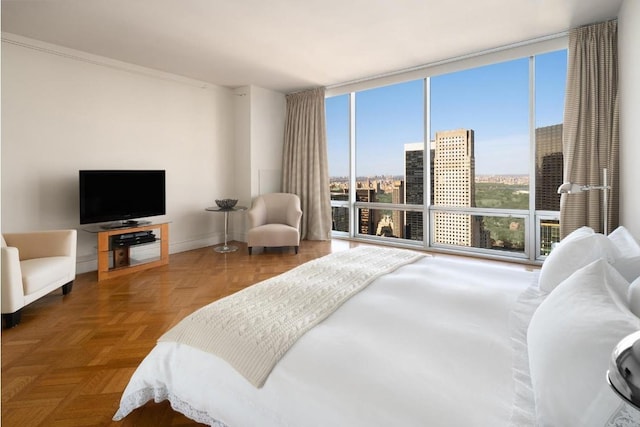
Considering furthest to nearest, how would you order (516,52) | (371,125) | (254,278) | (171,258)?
(371,125) → (171,258) → (516,52) → (254,278)

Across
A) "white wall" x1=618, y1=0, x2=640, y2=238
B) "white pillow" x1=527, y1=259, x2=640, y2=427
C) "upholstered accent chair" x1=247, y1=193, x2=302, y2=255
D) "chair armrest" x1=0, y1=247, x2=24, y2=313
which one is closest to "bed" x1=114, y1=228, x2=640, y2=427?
"white pillow" x1=527, y1=259, x2=640, y2=427

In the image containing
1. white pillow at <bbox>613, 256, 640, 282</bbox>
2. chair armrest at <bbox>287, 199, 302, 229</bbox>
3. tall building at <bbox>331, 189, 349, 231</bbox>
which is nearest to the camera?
white pillow at <bbox>613, 256, 640, 282</bbox>

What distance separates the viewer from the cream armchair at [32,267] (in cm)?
262

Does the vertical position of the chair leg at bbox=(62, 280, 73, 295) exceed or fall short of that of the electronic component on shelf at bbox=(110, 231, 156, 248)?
it falls short

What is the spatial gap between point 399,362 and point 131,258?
4.30 meters

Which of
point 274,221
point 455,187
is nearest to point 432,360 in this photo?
point 455,187

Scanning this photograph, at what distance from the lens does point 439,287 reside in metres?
1.83

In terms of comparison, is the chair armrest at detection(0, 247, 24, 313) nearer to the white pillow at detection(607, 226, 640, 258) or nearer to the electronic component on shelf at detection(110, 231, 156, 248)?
the electronic component on shelf at detection(110, 231, 156, 248)

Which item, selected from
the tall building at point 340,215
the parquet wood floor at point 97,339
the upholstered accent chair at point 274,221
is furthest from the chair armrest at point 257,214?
the tall building at point 340,215

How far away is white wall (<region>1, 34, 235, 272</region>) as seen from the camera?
377 cm

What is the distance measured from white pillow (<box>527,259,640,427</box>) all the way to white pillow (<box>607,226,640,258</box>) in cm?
73

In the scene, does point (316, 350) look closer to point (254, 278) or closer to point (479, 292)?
point (479, 292)

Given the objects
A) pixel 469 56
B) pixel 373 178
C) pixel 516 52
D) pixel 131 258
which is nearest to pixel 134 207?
pixel 131 258

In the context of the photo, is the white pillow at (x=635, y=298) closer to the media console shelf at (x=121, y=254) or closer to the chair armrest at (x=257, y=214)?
the media console shelf at (x=121, y=254)
